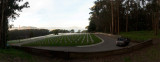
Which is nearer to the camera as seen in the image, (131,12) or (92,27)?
(131,12)

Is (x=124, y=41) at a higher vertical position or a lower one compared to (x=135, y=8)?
lower

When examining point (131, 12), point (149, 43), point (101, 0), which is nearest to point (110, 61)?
point (149, 43)

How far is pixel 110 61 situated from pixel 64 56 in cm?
308

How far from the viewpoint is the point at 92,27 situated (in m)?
84.1

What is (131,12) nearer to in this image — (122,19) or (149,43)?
(122,19)

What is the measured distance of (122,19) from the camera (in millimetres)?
54406

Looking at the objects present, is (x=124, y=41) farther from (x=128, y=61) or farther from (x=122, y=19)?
(x=122, y=19)

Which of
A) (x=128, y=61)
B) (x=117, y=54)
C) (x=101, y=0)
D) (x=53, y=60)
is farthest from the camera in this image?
(x=101, y=0)

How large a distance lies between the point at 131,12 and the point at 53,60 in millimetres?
48593

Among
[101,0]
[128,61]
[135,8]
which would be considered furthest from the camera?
[135,8]

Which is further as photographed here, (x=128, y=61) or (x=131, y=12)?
(x=131, y=12)

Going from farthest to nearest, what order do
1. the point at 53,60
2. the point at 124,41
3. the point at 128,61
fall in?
the point at 124,41, the point at 53,60, the point at 128,61

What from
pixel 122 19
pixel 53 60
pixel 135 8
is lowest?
pixel 53 60

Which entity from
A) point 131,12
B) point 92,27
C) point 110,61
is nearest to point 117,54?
point 110,61
